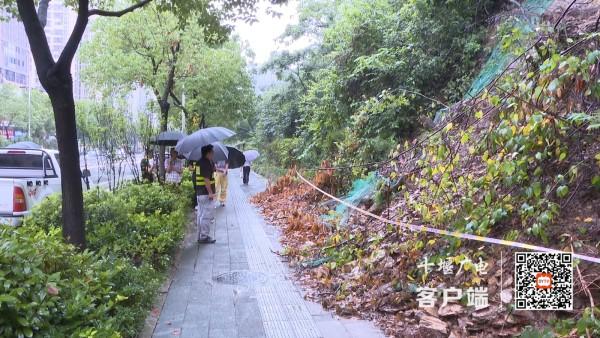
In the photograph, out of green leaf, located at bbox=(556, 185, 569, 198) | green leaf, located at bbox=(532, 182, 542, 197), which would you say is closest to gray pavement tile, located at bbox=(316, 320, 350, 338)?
green leaf, located at bbox=(532, 182, 542, 197)

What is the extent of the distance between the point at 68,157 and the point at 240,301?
2376 mm

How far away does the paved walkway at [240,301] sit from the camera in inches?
175

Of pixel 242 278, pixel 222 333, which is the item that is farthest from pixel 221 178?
pixel 222 333

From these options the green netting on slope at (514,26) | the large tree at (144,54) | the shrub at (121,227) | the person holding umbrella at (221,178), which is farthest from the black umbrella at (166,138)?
the green netting on slope at (514,26)

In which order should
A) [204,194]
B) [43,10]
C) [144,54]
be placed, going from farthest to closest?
[144,54] < [204,194] < [43,10]

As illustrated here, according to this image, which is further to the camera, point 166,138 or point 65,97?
point 166,138

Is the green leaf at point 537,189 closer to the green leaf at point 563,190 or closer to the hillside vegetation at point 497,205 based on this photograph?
the hillside vegetation at point 497,205

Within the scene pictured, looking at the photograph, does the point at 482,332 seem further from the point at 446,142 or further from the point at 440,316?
the point at 446,142

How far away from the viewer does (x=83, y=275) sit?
3820mm

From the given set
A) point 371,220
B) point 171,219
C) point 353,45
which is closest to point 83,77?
point 353,45

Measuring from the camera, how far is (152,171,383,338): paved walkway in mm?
4438

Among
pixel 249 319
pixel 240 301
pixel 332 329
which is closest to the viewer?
pixel 332 329

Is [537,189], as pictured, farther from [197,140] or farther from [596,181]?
[197,140]

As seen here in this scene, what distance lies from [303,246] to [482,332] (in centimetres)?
424
